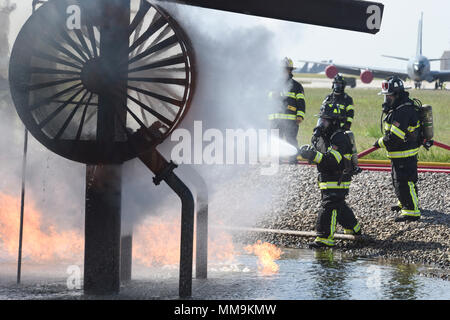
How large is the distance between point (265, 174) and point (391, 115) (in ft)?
10.1

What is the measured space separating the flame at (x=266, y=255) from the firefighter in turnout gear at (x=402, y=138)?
2.01 m

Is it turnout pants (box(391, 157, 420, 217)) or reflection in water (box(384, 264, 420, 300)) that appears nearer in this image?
reflection in water (box(384, 264, 420, 300))

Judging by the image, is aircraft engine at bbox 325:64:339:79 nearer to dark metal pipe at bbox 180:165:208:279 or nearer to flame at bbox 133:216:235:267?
flame at bbox 133:216:235:267

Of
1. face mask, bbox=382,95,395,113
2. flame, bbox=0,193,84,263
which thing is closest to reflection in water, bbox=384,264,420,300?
face mask, bbox=382,95,395,113

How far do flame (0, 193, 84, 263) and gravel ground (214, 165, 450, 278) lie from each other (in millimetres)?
2752

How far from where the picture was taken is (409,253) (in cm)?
945

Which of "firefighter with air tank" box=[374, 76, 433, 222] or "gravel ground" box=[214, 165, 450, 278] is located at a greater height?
"firefighter with air tank" box=[374, 76, 433, 222]

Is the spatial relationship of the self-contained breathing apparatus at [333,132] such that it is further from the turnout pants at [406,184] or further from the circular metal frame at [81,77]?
the circular metal frame at [81,77]

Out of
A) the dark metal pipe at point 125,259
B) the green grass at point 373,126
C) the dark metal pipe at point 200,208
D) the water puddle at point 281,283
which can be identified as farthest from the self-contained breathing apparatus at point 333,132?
the green grass at point 373,126

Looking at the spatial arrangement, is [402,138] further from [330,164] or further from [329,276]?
[329,276]

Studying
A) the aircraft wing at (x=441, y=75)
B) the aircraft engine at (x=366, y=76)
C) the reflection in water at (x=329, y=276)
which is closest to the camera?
the reflection in water at (x=329, y=276)

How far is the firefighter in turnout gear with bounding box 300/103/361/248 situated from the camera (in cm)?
962

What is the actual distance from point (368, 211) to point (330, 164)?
75.4 inches

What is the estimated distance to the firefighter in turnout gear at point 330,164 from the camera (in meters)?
9.62
